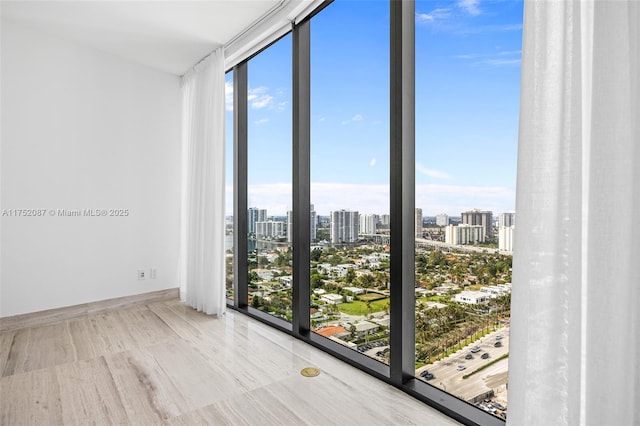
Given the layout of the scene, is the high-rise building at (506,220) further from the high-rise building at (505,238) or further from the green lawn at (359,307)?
the green lawn at (359,307)

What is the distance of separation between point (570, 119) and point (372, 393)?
4.96 feet

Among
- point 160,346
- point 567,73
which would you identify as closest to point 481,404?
point 567,73

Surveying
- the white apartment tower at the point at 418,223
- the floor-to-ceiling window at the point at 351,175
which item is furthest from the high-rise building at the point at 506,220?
the floor-to-ceiling window at the point at 351,175

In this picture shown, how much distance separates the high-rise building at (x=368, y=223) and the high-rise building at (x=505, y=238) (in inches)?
31.0

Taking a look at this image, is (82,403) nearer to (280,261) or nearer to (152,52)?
(280,261)

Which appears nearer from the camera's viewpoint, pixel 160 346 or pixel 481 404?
pixel 481 404

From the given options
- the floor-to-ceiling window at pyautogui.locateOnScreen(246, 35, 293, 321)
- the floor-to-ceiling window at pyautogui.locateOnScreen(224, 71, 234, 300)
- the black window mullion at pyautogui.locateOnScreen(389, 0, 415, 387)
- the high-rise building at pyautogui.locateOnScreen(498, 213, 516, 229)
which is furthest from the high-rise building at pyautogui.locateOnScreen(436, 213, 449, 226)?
the floor-to-ceiling window at pyautogui.locateOnScreen(224, 71, 234, 300)

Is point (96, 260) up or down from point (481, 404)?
up

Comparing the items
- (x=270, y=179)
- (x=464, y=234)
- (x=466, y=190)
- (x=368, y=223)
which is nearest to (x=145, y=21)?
(x=270, y=179)

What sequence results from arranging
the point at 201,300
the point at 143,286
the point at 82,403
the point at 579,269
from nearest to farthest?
the point at 579,269, the point at 82,403, the point at 201,300, the point at 143,286

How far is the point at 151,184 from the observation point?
140 inches

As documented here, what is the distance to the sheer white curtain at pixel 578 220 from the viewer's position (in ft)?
3.20

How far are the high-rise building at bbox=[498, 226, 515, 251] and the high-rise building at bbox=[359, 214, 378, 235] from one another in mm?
787

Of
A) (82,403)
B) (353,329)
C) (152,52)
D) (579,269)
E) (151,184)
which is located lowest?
(82,403)
